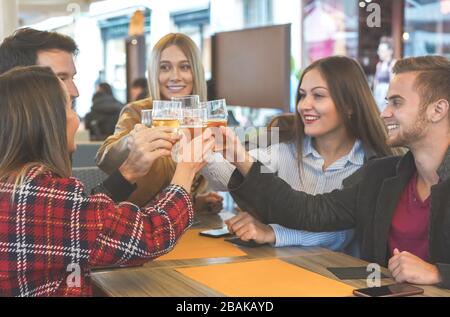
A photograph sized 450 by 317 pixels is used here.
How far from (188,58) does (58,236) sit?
1.91 m

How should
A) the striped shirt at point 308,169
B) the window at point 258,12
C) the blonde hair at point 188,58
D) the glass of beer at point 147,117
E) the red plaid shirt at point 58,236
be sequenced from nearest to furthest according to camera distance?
the red plaid shirt at point 58,236 → the glass of beer at point 147,117 → the striped shirt at point 308,169 → the blonde hair at point 188,58 → the window at point 258,12

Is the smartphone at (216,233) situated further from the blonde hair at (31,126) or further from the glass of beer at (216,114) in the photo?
the blonde hair at (31,126)

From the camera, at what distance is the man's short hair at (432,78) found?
2293 mm

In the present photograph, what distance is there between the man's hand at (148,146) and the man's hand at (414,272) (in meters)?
0.76

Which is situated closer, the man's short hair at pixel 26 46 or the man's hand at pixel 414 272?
the man's hand at pixel 414 272

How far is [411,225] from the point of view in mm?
2215

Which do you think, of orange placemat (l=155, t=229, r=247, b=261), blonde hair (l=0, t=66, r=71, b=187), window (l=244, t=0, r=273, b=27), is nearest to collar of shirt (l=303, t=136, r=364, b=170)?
orange placemat (l=155, t=229, r=247, b=261)

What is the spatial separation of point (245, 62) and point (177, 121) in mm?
2954

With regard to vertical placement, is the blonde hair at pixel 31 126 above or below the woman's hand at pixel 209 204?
above

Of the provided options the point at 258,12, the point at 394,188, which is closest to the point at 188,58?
the point at 394,188

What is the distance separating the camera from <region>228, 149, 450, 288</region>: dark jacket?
2250mm

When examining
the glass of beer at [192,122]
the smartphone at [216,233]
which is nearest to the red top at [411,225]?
the smartphone at [216,233]
